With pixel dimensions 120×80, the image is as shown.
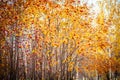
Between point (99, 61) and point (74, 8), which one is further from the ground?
point (74, 8)

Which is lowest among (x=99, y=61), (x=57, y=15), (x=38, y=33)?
(x=99, y=61)

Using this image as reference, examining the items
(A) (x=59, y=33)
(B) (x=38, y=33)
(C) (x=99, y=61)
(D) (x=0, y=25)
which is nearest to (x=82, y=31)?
(A) (x=59, y=33)

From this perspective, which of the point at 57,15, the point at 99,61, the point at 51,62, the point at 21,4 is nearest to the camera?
the point at 21,4

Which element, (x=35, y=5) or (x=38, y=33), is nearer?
(x=35, y=5)

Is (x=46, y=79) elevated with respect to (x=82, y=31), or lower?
lower

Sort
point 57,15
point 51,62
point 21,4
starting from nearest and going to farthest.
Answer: point 21,4
point 57,15
point 51,62

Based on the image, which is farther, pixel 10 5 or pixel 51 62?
pixel 51 62

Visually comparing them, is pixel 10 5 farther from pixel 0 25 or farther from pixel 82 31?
pixel 82 31

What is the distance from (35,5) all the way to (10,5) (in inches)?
57.1

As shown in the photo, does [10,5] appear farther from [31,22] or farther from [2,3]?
[31,22]

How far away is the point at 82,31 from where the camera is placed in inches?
700

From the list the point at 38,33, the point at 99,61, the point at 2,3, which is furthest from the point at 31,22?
the point at 99,61

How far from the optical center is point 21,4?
15711 mm

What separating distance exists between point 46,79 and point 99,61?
10701mm
